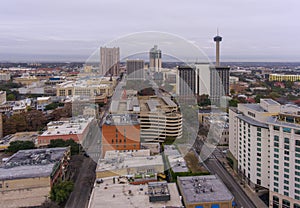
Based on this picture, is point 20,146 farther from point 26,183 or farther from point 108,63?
point 108,63

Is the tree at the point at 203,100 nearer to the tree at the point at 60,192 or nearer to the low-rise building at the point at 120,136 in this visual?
the low-rise building at the point at 120,136

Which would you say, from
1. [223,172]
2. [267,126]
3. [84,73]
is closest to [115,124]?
→ [223,172]

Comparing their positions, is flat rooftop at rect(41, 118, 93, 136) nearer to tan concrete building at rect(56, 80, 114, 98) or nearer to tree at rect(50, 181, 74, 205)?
tree at rect(50, 181, 74, 205)

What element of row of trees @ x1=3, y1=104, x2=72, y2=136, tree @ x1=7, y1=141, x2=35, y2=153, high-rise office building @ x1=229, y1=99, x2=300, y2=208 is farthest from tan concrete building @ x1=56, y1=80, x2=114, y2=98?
high-rise office building @ x1=229, y1=99, x2=300, y2=208

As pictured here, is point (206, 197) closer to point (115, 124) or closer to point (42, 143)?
point (115, 124)

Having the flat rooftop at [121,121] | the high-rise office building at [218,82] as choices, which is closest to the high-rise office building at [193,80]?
the high-rise office building at [218,82]

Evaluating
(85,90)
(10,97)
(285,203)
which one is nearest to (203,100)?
(85,90)

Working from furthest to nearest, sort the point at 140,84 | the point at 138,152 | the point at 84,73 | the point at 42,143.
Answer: the point at 84,73 → the point at 140,84 → the point at 42,143 → the point at 138,152
